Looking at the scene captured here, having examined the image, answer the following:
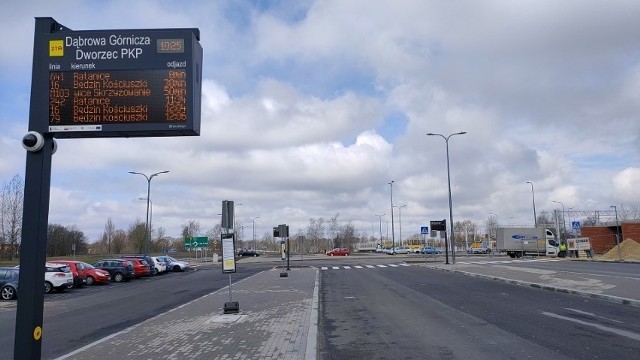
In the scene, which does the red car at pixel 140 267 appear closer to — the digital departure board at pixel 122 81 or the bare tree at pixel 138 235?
the digital departure board at pixel 122 81

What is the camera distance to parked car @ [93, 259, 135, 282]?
34875 millimetres

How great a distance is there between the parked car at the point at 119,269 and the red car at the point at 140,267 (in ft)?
5.14

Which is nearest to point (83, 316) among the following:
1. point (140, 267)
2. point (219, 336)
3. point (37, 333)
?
point (219, 336)

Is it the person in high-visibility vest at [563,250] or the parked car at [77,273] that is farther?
the person in high-visibility vest at [563,250]

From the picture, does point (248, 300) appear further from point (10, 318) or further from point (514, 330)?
point (514, 330)

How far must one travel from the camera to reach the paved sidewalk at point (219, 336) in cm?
880

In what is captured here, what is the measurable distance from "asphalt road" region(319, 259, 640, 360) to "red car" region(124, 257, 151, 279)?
23449mm

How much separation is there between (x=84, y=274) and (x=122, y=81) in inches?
1011

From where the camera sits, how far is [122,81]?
22.9 feet

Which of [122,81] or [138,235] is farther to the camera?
[138,235]

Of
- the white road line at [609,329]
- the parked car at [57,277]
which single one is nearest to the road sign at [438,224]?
the parked car at [57,277]

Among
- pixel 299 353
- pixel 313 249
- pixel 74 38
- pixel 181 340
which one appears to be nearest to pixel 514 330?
pixel 299 353

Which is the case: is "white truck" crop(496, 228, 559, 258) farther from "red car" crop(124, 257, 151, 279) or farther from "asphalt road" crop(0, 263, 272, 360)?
"asphalt road" crop(0, 263, 272, 360)

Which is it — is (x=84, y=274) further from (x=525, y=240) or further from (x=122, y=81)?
(x=525, y=240)
